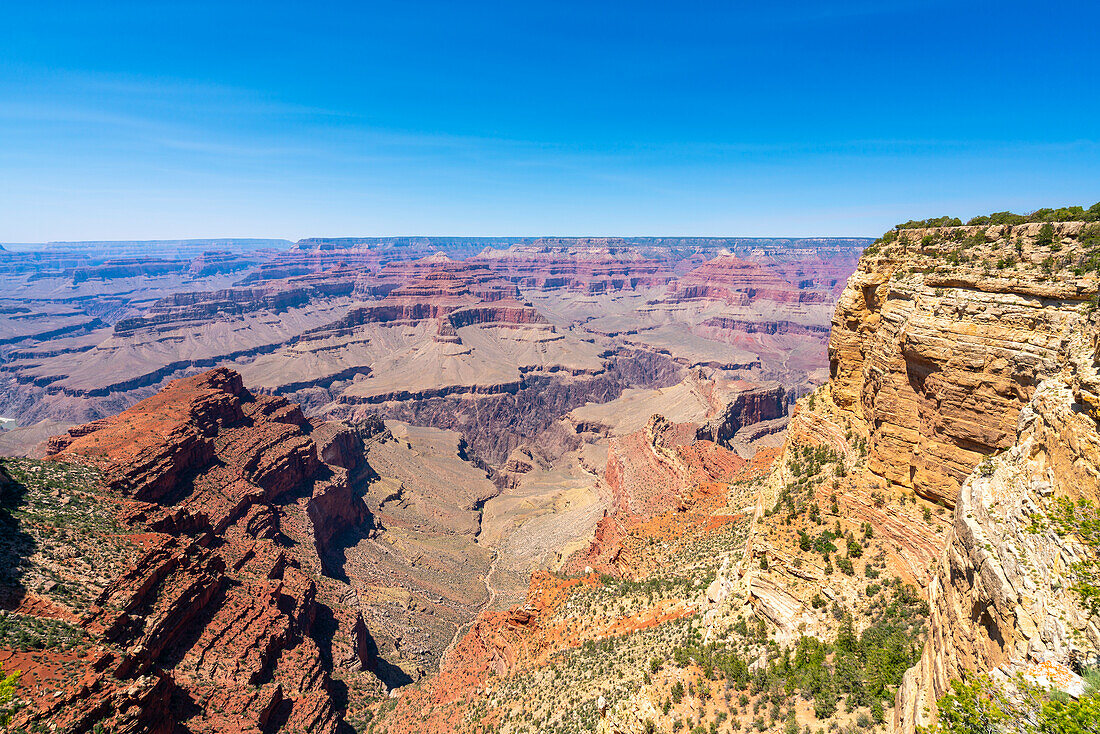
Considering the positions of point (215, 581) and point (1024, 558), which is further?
point (215, 581)

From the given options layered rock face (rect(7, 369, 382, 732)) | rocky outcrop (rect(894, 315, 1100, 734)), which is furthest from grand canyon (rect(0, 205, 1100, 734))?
layered rock face (rect(7, 369, 382, 732))

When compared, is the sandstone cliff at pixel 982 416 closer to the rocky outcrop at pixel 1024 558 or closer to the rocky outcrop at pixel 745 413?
the rocky outcrop at pixel 1024 558

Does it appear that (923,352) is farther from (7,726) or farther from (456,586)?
(456,586)

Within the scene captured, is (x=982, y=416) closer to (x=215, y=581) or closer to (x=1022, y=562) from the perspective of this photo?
(x=1022, y=562)

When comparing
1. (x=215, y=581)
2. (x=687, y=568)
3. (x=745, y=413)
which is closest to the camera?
(x=687, y=568)

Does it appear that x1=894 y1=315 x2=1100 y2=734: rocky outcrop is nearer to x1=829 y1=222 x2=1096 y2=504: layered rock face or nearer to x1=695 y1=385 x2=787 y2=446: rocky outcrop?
x1=829 y1=222 x2=1096 y2=504: layered rock face

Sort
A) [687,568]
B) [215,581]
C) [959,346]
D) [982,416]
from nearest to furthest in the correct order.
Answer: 1. [982,416]
2. [959,346]
3. [687,568]
4. [215,581]

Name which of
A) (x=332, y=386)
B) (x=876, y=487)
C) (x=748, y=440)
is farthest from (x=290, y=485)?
(x=332, y=386)

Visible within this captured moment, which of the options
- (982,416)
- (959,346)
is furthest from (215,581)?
(959,346)
